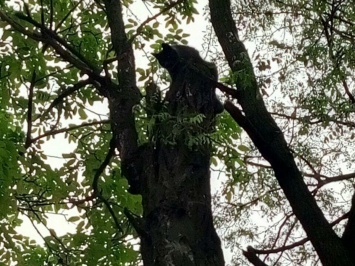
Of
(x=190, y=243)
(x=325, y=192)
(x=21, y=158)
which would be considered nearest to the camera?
(x=190, y=243)

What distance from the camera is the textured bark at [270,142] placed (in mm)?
3018

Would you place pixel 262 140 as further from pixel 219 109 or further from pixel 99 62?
pixel 99 62

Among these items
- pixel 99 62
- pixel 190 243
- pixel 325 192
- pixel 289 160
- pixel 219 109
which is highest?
pixel 99 62

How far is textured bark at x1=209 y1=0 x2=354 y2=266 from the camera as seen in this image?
3.02 meters

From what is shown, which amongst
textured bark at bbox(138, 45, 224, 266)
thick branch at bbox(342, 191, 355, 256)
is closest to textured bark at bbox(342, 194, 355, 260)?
thick branch at bbox(342, 191, 355, 256)

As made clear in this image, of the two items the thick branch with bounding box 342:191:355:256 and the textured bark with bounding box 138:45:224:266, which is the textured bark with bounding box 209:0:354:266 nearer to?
the thick branch with bounding box 342:191:355:256

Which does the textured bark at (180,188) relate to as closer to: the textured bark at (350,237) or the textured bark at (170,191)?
the textured bark at (170,191)

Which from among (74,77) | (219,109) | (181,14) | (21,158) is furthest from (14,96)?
(219,109)

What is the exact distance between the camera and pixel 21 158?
13.3 ft

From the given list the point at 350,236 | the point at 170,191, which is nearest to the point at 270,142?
the point at 350,236

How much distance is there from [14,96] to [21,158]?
0.82 m

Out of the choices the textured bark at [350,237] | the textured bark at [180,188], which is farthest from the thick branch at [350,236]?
the textured bark at [180,188]

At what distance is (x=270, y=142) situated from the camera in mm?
3375

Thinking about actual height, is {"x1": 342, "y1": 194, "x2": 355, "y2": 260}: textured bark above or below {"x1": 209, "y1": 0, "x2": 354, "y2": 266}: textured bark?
below
